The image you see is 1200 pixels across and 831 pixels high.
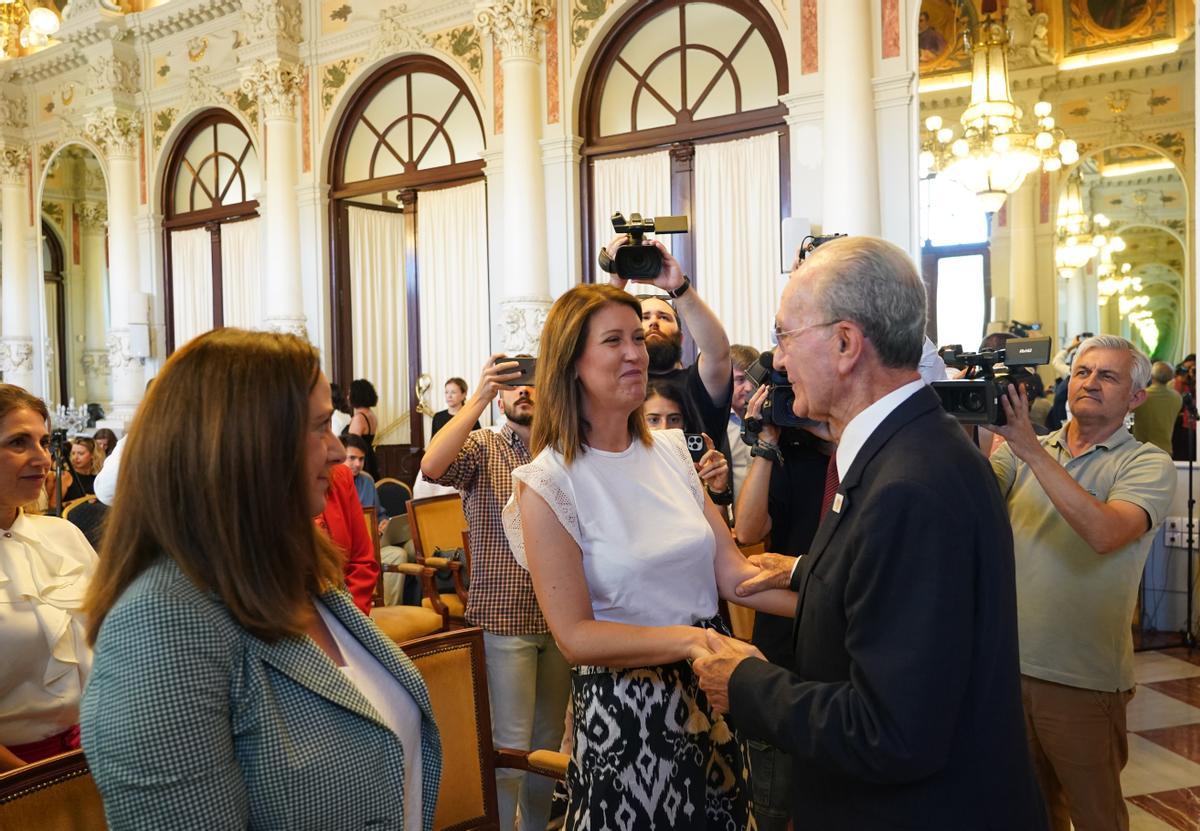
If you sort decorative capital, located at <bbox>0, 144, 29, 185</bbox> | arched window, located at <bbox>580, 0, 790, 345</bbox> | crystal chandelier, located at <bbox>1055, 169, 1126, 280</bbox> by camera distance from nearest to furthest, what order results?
1. arched window, located at <bbox>580, 0, 790, 345</bbox>
2. crystal chandelier, located at <bbox>1055, 169, 1126, 280</bbox>
3. decorative capital, located at <bbox>0, 144, 29, 185</bbox>

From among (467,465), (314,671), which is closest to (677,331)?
(467,465)

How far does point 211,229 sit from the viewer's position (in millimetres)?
10914

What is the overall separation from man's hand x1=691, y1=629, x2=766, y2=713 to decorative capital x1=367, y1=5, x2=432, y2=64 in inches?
320

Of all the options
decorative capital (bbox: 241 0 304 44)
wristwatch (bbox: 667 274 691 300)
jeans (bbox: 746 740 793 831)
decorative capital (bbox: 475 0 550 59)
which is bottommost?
jeans (bbox: 746 740 793 831)

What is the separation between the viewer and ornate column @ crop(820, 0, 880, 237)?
6.25 m

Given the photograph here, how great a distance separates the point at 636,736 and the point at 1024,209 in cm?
1043

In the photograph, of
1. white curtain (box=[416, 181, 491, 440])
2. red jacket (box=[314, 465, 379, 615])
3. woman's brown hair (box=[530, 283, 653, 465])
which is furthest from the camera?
white curtain (box=[416, 181, 491, 440])

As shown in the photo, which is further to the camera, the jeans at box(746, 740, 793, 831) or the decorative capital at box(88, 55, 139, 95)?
the decorative capital at box(88, 55, 139, 95)

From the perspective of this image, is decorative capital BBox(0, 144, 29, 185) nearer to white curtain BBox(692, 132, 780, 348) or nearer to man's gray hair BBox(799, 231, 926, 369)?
white curtain BBox(692, 132, 780, 348)

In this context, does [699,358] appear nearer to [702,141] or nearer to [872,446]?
[872,446]

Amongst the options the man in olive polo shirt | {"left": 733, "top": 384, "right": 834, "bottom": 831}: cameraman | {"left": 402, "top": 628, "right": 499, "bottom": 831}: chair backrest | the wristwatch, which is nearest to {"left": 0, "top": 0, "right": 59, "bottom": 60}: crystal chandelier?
the wristwatch

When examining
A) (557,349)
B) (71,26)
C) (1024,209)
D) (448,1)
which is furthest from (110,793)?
(71,26)

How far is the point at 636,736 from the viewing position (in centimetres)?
184

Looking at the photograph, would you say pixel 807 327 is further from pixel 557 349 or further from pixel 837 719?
pixel 557 349
